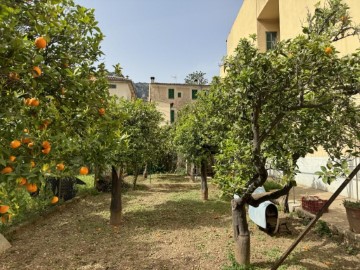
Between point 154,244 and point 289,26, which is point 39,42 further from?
point 289,26

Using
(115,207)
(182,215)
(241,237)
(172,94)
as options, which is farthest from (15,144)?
(172,94)

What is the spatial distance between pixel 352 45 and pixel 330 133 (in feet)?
23.3

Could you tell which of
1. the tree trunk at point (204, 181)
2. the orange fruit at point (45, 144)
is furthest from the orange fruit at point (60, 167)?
the tree trunk at point (204, 181)

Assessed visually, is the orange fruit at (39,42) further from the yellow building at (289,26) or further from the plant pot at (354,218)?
the plant pot at (354,218)

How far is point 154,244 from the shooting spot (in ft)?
20.8

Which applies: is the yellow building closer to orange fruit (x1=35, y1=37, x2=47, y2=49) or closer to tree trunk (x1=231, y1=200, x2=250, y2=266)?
tree trunk (x1=231, y1=200, x2=250, y2=266)

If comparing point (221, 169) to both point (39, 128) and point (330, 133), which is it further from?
point (39, 128)

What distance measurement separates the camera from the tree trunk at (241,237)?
4.97 m

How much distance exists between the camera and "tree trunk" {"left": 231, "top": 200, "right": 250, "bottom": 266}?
497 centimetres

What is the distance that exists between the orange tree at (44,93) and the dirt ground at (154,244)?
3280 mm

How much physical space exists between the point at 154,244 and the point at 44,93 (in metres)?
4.58

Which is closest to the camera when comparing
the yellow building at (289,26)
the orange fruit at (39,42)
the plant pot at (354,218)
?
the orange fruit at (39,42)

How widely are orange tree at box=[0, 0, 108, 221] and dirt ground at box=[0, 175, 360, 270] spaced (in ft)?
10.8

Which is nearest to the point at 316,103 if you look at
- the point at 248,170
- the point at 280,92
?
the point at 280,92
